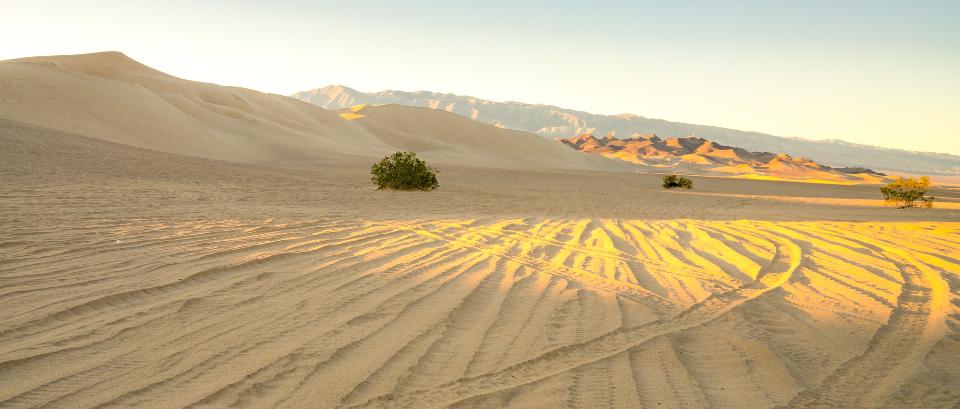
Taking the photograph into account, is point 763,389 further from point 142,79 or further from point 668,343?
point 142,79

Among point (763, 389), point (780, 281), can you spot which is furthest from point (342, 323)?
point (780, 281)

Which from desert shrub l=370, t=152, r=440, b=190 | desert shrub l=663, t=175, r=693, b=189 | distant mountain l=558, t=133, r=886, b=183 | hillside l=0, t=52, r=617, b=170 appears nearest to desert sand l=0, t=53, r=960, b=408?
desert shrub l=370, t=152, r=440, b=190

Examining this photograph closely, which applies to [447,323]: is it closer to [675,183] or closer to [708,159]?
[675,183]

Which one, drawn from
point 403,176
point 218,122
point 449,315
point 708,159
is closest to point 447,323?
point 449,315

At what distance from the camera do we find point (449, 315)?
4.39 m

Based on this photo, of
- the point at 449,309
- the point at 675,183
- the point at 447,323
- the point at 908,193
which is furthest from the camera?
the point at 675,183

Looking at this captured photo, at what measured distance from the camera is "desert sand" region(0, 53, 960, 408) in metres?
3.14

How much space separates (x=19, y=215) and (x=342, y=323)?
19.0ft

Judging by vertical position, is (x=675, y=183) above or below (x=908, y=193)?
below

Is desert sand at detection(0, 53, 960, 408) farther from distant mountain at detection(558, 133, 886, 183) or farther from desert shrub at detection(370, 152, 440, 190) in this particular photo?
distant mountain at detection(558, 133, 886, 183)

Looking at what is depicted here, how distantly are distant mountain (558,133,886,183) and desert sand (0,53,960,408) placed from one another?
212ft

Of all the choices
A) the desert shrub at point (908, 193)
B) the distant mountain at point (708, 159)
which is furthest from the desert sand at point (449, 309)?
the distant mountain at point (708, 159)

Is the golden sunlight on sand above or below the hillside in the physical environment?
below

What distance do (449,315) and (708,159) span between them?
8821cm
